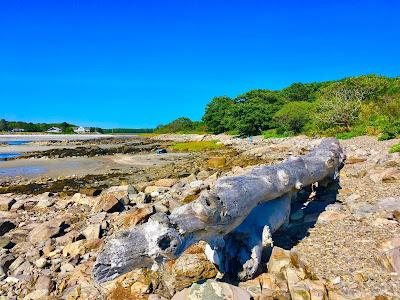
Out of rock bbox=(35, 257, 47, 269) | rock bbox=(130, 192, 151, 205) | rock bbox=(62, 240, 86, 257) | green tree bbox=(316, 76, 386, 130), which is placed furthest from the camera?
green tree bbox=(316, 76, 386, 130)

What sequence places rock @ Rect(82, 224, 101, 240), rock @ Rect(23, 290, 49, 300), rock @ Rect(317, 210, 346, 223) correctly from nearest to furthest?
rock @ Rect(23, 290, 49, 300) → rock @ Rect(317, 210, 346, 223) → rock @ Rect(82, 224, 101, 240)

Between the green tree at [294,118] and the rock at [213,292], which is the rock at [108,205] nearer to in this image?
the rock at [213,292]

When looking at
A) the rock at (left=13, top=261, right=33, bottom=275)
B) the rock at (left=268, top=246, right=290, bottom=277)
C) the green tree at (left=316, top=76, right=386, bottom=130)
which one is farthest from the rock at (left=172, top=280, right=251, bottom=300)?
the green tree at (left=316, top=76, right=386, bottom=130)

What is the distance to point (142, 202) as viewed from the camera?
34.0ft

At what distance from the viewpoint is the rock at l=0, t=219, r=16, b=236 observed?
8409 mm

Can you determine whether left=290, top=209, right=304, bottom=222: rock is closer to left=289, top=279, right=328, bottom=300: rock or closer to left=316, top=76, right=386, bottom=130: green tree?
left=289, top=279, right=328, bottom=300: rock

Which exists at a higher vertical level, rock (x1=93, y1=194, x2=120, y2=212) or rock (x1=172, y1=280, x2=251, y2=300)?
rock (x1=93, y1=194, x2=120, y2=212)

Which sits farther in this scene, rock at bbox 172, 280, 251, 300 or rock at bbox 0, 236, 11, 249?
rock at bbox 0, 236, 11, 249

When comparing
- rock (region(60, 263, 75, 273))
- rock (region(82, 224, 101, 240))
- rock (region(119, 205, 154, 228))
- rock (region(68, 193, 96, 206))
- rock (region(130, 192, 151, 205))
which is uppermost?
rock (region(68, 193, 96, 206))

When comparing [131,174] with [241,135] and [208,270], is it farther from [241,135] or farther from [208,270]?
[241,135]

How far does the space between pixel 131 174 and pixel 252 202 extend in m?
15.5

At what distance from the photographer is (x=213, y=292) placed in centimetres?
428

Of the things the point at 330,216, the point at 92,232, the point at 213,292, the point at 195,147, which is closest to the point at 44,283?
the point at 92,232

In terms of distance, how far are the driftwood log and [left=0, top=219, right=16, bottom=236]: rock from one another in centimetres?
512
